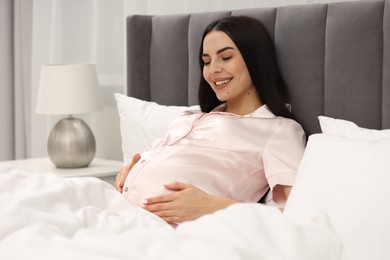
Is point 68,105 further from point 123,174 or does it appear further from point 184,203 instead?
point 184,203

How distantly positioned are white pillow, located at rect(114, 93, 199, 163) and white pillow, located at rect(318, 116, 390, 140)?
2.08ft

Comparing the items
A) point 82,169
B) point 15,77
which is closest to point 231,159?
point 82,169

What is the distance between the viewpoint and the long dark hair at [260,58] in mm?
2344

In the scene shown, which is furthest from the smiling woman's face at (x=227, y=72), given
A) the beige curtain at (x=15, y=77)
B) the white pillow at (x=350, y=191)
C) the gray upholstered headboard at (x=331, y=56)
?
the beige curtain at (x=15, y=77)

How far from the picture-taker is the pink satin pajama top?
2.21 metres

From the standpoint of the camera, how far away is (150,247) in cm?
130

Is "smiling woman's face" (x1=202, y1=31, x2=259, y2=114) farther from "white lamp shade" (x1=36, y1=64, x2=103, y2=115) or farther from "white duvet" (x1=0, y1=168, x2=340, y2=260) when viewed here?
"white lamp shade" (x1=36, y1=64, x2=103, y2=115)

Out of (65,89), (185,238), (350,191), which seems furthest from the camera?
(65,89)

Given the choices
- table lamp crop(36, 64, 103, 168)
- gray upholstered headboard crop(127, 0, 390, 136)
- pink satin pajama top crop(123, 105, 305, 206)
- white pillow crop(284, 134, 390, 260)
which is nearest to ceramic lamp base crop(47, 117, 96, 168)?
table lamp crop(36, 64, 103, 168)

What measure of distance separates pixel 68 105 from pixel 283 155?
4.54ft

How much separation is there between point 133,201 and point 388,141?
2.92 feet

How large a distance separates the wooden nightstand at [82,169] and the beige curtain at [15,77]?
79 centimetres

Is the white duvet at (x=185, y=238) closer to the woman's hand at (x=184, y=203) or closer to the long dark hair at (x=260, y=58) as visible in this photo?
the woman's hand at (x=184, y=203)

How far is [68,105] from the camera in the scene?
3270 mm
